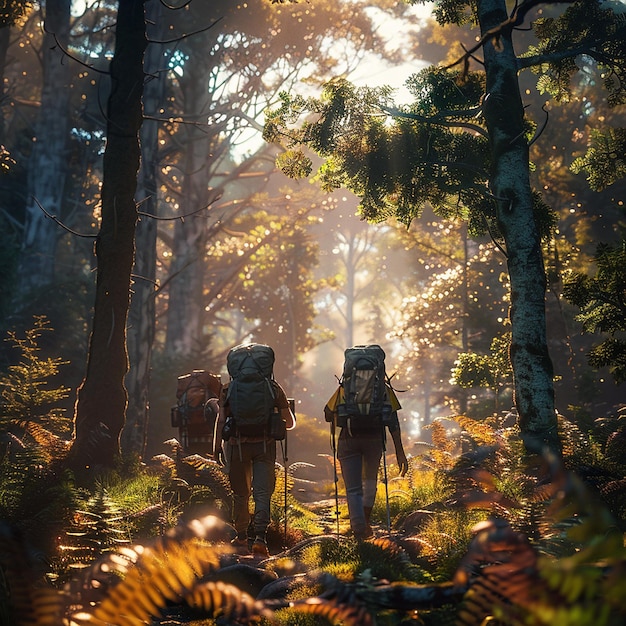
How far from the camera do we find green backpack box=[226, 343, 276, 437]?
676 centimetres

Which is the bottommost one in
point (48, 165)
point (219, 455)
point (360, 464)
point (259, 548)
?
point (259, 548)

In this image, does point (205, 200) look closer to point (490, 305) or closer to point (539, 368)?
point (490, 305)

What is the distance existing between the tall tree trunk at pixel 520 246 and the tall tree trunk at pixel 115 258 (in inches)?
200

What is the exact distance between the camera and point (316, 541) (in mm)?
5848

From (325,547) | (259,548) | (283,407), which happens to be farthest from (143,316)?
(325,547)

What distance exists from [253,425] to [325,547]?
154 cm

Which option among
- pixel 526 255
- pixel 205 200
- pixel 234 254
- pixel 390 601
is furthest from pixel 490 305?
pixel 390 601

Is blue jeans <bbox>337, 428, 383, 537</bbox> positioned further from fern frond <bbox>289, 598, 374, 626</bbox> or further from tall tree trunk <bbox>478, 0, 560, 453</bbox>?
fern frond <bbox>289, 598, 374, 626</bbox>

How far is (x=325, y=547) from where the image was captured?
5801mm

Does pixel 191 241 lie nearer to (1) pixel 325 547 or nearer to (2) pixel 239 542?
(2) pixel 239 542

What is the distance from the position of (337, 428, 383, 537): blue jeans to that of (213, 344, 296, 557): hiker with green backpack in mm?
736

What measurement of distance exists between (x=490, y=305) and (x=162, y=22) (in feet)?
41.9

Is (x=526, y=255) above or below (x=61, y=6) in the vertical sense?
below

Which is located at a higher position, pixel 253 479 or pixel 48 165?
pixel 48 165
